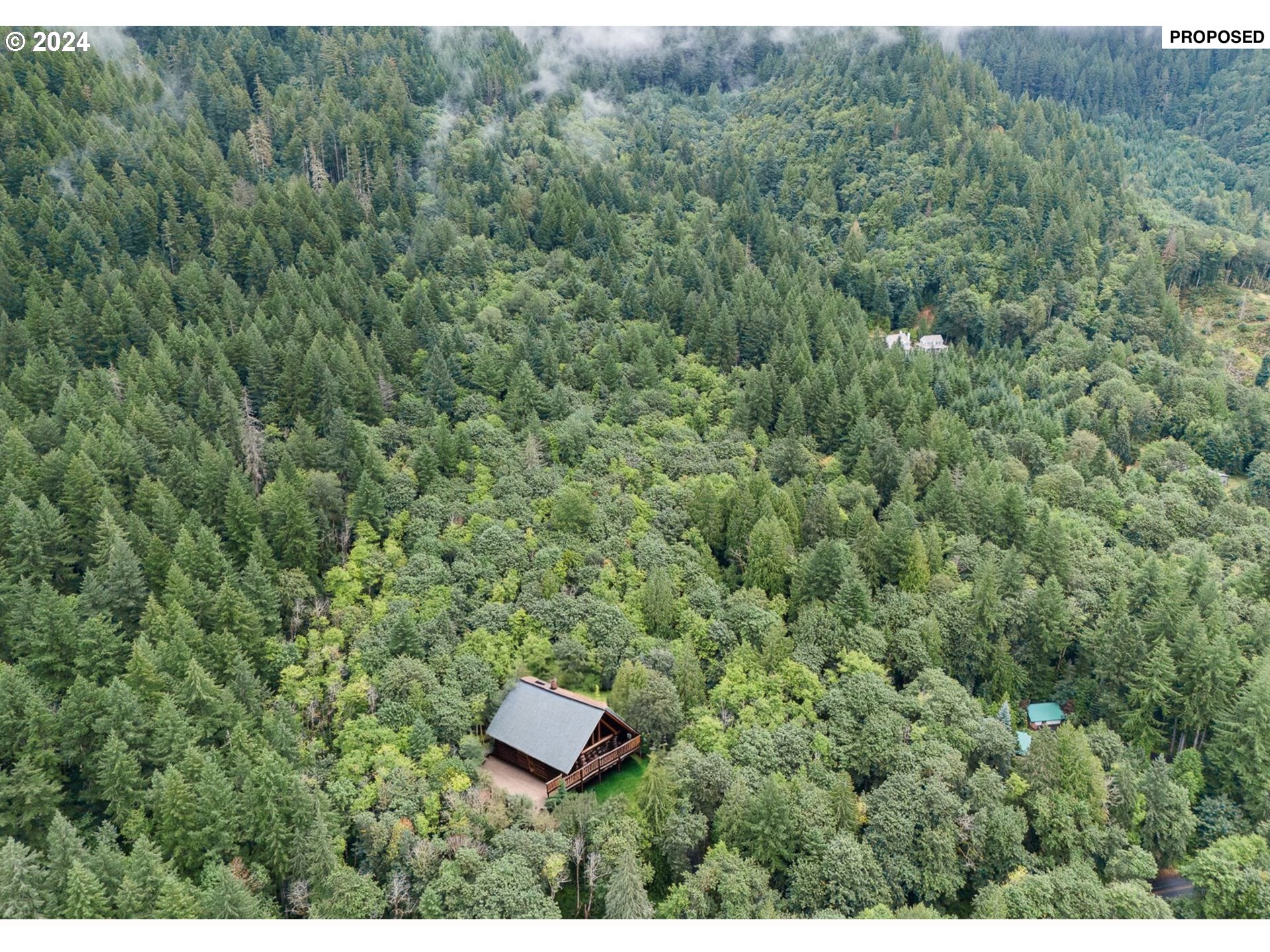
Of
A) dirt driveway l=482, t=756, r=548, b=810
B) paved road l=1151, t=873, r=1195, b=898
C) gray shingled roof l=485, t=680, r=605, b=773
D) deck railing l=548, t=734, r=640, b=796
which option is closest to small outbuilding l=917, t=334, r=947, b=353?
paved road l=1151, t=873, r=1195, b=898

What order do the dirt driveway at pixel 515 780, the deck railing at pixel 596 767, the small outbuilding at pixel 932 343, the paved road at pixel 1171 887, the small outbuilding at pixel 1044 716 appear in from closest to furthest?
the paved road at pixel 1171 887, the deck railing at pixel 596 767, the dirt driveway at pixel 515 780, the small outbuilding at pixel 1044 716, the small outbuilding at pixel 932 343

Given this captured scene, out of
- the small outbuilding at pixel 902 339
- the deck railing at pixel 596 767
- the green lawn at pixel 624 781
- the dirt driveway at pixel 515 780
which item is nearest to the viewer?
the deck railing at pixel 596 767

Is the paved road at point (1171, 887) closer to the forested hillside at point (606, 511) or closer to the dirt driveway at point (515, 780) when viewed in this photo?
the forested hillside at point (606, 511)

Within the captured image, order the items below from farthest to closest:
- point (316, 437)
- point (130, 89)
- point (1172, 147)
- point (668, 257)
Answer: point (1172, 147) → point (130, 89) → point (668, 257) → point (316, 437)

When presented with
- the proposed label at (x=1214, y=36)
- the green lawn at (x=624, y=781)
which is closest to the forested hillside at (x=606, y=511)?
the green lawn at (x=624, y=781)

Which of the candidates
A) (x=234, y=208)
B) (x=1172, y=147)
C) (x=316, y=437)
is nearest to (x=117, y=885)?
(x=316, y=437)

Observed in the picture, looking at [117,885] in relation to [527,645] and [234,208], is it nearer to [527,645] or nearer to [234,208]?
[527,645]
